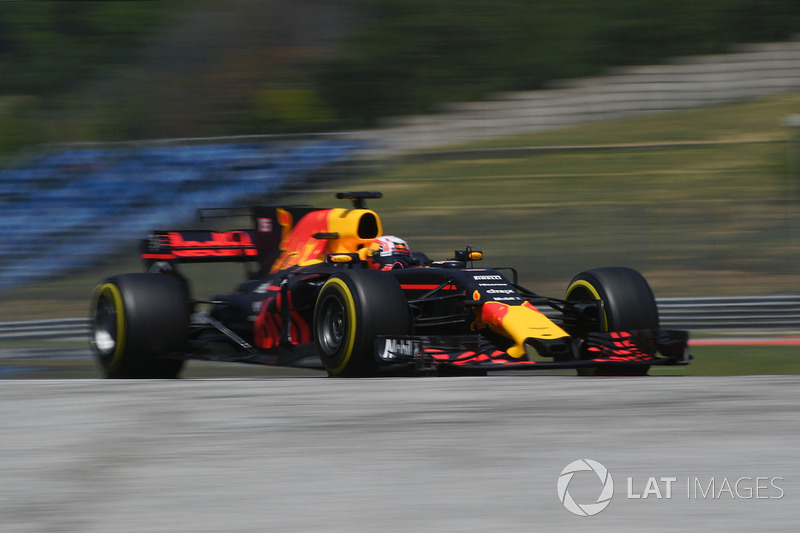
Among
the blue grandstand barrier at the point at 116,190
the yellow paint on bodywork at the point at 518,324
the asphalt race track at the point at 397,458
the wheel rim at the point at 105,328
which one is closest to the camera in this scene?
the asphalt race track at the point at 397,458

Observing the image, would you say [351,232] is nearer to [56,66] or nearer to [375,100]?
[375,100]

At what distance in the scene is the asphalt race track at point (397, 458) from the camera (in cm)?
320

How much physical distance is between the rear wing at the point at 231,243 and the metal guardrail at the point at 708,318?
2.74m

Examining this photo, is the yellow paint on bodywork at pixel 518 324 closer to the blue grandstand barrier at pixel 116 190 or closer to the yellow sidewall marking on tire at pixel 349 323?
the yellow sidewall marking on tire at pixel 349 323

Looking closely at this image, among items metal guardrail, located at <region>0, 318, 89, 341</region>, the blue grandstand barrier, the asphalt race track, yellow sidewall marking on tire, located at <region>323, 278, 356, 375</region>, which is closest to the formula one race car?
yellow sidewall marking on tire, located at <region>323, 278, 356, 375</region>

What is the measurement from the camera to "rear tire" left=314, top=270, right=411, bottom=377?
22.3ft

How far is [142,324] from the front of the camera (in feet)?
27.0

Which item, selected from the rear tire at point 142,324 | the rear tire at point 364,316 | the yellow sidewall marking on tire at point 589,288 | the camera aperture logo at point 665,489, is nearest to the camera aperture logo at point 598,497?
the camera aperture logo at point 665,489

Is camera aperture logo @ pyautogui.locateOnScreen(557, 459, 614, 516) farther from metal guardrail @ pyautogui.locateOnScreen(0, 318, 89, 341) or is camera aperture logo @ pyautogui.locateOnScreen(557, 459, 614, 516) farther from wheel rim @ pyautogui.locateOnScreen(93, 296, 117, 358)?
metal guardrail @ pyautogui.locateOnScreen(0, 318, 89, 341)

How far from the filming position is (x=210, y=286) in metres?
15.8

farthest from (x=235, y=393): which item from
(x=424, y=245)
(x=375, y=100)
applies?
(x=375, y=100)

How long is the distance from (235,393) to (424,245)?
1325 cm

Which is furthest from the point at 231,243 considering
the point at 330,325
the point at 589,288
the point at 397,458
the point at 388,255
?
the point at 397,458

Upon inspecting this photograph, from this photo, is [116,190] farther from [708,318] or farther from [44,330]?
[708,318]
